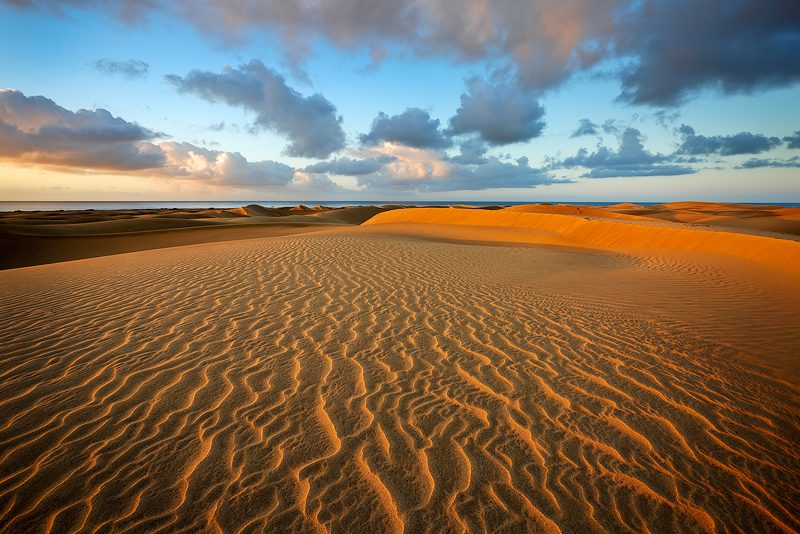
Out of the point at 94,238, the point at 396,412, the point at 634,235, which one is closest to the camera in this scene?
the point at 396,412

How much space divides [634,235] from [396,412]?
19287 millimetres

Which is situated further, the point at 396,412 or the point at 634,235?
the point at 634,235

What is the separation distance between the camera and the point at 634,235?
704 inches

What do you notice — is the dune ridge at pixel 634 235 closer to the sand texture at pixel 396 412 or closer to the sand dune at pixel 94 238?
the sand texture at pixel 396 412

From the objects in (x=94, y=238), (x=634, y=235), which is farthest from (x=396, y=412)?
(x=94, y=238)

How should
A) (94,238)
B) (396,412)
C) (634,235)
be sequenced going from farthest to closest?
(94,238)
(634,235)
(396,412)

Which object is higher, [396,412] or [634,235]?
[396,412]

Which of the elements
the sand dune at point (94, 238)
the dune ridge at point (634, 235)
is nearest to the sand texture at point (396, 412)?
the dune ridge at point (634, 235)

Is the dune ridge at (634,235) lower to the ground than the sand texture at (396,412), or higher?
lower

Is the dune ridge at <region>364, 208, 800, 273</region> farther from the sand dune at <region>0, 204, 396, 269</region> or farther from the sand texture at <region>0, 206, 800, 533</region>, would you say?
the sand dune at <region>0, 204, 396, 269</region>

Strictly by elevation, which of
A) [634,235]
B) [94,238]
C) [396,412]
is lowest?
[634,235]

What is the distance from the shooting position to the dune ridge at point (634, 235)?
11.6 metres

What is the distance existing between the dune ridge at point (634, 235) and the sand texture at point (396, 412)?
659 cm

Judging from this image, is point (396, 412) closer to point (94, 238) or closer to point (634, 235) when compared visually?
point (634, 235)
